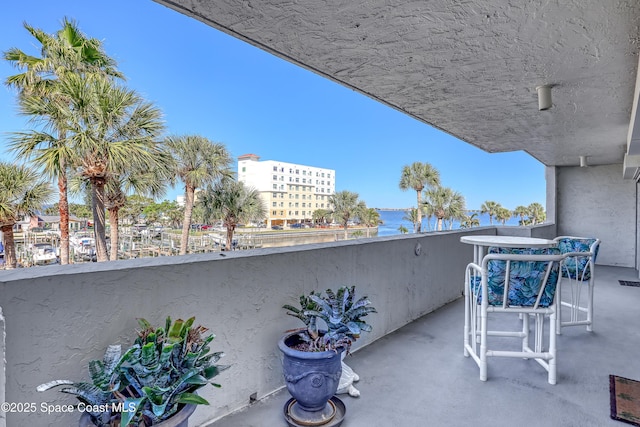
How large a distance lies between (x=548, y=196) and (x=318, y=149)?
6239 cm

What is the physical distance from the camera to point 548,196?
7.38 metres

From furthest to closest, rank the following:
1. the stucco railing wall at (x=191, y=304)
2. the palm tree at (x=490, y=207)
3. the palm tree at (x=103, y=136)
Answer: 1. the palm tree at (x=490, y=207)
2. the palm tree at (x=103, y=136)
3. the stucco railing wall at (x=191, y=304)

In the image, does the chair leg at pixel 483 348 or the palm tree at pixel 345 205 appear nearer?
the chair leg at pixel 483 348

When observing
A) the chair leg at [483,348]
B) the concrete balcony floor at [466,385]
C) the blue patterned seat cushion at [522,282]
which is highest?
the blue patterned seat cushion at [522,282]

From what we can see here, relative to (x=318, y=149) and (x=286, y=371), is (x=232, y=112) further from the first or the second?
(x=286, y=371)

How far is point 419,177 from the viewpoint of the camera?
68.8 feet

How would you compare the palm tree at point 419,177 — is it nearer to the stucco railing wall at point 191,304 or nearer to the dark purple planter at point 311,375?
the stucco railing wall at point 191,304

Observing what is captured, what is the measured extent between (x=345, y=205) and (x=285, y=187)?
41.8 ft

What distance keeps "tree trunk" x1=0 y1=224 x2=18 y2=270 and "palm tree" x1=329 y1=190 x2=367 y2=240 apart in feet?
66.3

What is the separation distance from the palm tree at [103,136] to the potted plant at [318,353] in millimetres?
9028

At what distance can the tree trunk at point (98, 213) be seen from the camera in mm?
8940

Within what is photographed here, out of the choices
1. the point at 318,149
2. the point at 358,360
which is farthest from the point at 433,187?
the point at 318,149

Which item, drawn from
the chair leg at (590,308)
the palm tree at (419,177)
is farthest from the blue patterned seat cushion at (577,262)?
the palm tree at (419,177)

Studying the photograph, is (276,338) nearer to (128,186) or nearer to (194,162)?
(128,186)
